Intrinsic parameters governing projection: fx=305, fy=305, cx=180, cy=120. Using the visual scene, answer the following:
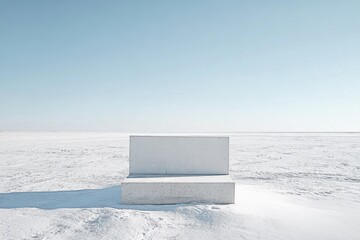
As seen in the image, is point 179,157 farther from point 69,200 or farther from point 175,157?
point 69,200

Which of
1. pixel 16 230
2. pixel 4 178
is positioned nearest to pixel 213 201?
pixel 16 230

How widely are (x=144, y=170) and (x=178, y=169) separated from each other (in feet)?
2.67

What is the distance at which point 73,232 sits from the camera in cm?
475

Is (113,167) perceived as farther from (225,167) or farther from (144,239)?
(144,239)

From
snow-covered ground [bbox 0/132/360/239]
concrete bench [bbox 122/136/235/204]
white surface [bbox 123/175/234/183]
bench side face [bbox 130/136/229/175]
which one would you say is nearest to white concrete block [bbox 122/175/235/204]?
white surface [bbox 123/175/234/183]

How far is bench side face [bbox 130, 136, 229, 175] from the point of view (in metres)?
7.26

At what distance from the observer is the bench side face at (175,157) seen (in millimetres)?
7258

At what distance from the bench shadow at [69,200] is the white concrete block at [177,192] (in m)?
0.17

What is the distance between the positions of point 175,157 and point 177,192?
127cm

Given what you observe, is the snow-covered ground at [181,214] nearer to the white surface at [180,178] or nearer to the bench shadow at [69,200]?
the bench shadow at [69,200]

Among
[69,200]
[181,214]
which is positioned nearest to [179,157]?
[181,214]

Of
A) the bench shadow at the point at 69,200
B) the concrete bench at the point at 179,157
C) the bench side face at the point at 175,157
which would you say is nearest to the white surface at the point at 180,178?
the concrete bench at the point at 179,157

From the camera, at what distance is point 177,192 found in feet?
20.2

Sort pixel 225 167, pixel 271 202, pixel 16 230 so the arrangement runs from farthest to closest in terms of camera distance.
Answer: pixel 225 167, pixel 271 202, pixel 16 230
